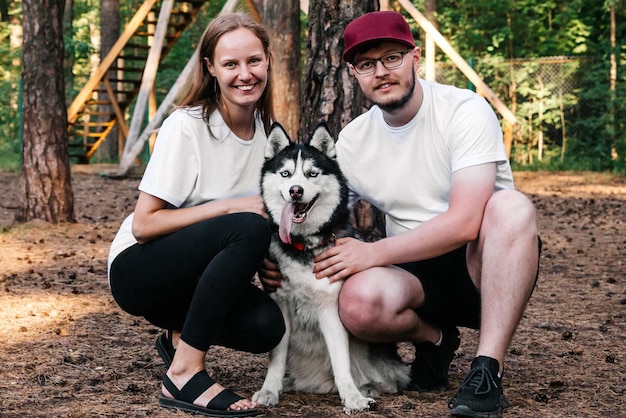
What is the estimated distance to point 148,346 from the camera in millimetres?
4105

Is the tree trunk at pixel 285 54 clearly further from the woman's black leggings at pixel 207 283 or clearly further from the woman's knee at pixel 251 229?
the woman's knee at pixel 251 229

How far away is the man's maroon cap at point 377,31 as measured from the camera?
3.05 meters

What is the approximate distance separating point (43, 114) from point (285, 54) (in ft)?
10.4

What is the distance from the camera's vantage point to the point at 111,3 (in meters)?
17.0

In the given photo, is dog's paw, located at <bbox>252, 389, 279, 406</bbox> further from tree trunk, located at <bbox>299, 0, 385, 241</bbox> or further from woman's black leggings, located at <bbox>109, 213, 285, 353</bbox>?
tree trunk, located at <bbox>299, 0, 385, 241</bbox>

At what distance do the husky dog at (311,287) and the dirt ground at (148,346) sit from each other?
0.33ft

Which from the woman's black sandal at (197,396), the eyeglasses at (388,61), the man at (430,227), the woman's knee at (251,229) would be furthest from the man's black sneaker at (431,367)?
the eyeglasses at (388,61)

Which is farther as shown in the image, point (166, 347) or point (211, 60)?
point (166, 347)

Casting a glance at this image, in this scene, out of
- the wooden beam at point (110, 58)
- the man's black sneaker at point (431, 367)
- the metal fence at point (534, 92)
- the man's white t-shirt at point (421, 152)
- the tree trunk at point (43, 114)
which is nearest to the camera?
the man's white t-shirt at point (421, 152)

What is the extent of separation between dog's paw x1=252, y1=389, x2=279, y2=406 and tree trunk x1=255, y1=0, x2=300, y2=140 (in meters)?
6.62

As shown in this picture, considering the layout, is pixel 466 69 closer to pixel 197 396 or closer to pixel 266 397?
pixel 266 397

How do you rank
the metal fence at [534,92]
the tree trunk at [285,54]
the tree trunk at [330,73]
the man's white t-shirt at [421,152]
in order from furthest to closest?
the metal fence at [534,92]
the tree trunk at [285,54]
the tree trunk at [330,73]
the man's white t-shirt at [421,152]

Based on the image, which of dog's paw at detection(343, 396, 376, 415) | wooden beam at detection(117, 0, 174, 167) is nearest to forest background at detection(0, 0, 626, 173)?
wooden beam at detection(117, 0, 174, 167)

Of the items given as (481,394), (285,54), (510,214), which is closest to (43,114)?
(285,54)
